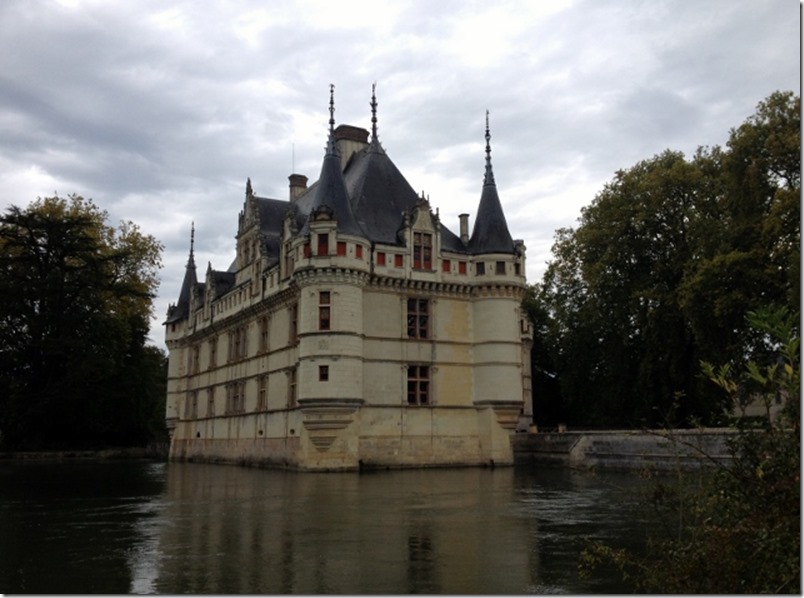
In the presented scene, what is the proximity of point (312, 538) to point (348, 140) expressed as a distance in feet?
93.4

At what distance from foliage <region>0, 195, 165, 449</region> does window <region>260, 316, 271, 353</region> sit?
11022mm

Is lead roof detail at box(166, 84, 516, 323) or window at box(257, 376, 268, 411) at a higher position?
lead roof detail at box(166, 84, 516, 323)

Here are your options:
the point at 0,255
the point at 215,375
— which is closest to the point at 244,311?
the point at 215,375

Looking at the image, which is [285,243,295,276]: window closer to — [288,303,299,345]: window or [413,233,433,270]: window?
[288,303,299,345]: window

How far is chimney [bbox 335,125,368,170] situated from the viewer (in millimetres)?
36938

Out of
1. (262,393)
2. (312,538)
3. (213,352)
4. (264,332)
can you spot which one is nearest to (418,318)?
(264,332)

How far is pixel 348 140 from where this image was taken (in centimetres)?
3722

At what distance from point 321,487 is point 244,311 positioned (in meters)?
17.4

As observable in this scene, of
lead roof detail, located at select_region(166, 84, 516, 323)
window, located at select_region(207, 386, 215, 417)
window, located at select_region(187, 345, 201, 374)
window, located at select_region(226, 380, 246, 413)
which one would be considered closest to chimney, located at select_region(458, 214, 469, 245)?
lead roof detail, located at select_region(166, 84, 516, 323)

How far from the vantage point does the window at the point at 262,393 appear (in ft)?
112

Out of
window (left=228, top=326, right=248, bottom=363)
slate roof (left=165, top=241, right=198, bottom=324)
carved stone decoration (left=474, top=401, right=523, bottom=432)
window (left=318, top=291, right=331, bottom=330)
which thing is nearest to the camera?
window (left=318, top=291, right=331, bottom=330)

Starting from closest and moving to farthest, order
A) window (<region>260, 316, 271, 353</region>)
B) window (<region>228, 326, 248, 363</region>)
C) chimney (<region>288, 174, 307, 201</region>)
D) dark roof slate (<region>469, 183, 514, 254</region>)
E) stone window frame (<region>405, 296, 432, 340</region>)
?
stone window frame (<region>405, 296, 432, 340</region>) < dark roof slate (<region>469, 183, 514, 254</region>) < window (<region>260, 316, 271, 353</region>) < window (<region>228, 326, 248, 363</region>) < chimney (<region>288, 174, 307, 201</region>)

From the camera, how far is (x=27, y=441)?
42.8 m

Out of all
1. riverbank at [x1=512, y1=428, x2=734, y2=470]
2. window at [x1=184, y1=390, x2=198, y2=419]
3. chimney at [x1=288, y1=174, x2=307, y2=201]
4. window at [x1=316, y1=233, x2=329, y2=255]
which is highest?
chimney at [x1=288, y1=174, x2=307, y2=201]
